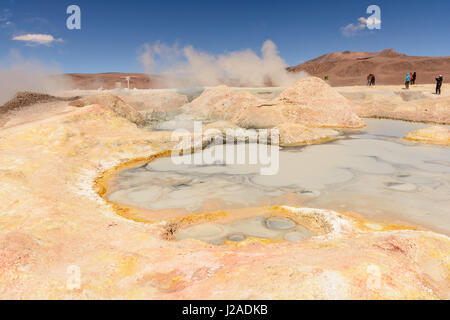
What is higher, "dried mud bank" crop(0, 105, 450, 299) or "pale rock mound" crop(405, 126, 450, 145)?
"pale rock mound" crop(405, 126, 450, 145)

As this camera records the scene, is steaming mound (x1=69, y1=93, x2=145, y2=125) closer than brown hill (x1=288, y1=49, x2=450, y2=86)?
Yes

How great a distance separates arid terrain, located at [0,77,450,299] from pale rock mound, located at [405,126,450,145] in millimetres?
55

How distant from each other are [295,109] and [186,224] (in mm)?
8914

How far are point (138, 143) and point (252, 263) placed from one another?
18.0 ft

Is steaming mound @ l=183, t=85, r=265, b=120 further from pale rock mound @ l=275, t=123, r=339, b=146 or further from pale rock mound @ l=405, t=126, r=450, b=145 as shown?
pale rock mound @ l=405, t=126, r=450, b=145

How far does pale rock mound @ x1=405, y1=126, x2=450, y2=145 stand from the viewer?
794 centimetres

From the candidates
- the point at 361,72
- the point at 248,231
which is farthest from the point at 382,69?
the point at 248,231

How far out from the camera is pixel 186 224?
3570mm

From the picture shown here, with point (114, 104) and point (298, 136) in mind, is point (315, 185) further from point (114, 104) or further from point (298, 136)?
point (114, 104)

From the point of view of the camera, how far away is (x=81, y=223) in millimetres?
3121

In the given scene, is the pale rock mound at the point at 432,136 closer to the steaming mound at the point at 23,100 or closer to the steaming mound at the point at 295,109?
the steaming mound at the point at 295,109

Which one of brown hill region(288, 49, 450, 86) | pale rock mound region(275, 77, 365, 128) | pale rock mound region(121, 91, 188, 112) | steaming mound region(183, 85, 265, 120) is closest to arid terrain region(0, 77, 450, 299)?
pale rock mound region(275, 77, 365, 128)
